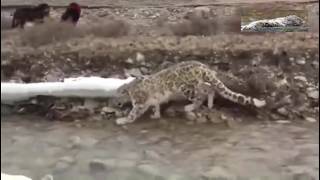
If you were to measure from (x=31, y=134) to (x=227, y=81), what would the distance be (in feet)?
1.34

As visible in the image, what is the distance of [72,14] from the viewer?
3.37 ft

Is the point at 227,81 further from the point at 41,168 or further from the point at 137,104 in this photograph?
the point at 41,168

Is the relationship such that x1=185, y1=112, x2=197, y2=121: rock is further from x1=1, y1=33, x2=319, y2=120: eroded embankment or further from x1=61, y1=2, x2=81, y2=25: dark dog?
x1=61, y1=2, x2=81, y2=25: dark dog

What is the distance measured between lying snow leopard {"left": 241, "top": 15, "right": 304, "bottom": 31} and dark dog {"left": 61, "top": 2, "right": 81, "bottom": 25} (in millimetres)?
324

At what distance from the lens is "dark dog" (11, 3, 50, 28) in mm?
996

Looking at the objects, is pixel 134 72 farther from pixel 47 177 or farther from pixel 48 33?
pixel 47 177

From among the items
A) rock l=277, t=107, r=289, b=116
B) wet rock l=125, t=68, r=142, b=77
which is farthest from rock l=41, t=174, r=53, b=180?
rock l=277, t=107, r=289, b=116

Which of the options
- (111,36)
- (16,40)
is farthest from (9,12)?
(111,36)

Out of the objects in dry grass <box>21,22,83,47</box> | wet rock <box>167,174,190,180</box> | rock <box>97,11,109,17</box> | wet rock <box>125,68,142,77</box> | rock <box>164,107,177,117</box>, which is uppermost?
rock <box>97,11,109,17</box>

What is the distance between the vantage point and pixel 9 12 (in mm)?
1004

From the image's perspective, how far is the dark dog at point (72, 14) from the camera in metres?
1.02

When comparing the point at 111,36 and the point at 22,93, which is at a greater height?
the point at 111,36

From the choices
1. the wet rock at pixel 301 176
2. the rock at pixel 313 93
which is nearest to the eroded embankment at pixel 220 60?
the rock at pixel 313 93

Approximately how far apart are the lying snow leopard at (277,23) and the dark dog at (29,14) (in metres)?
0.39
